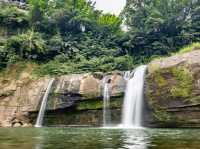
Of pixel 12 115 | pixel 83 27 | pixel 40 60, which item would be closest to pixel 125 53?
pixel 83 27

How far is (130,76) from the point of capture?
2027cm

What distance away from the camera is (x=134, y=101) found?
1897 centimetres

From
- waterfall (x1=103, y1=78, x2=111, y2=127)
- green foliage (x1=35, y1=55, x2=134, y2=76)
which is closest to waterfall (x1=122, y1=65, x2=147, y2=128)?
waterfall (x1=103, y1=78, x2=111, y2=127)

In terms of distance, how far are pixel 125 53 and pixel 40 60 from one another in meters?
7.98

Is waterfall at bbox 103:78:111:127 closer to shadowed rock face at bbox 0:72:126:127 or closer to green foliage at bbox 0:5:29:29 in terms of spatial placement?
shadowed rock face at bbox 0:72:126:127

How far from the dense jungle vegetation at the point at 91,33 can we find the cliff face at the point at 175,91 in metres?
8.31

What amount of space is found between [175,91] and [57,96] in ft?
24.7

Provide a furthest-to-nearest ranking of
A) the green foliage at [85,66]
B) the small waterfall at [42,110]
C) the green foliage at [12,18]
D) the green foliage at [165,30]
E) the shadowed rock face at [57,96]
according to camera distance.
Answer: the green foliage at [12,18] → the green foliage at [165,30] → the green foliage at [85,66] → the small waterfall at [42,110] → the shadowed rock face at [57,96]

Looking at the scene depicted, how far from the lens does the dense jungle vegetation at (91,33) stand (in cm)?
2723

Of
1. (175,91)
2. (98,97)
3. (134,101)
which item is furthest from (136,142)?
(98,97)

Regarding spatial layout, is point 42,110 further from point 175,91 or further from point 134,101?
point 175,91

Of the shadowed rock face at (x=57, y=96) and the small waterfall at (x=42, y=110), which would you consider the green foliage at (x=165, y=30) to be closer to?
the shadowed rock face at (x=57, y=96)

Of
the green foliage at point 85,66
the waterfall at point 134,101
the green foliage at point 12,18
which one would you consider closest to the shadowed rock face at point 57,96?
the waterfall at point 134,101

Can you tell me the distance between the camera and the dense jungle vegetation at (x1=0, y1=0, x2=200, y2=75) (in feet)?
89.4
